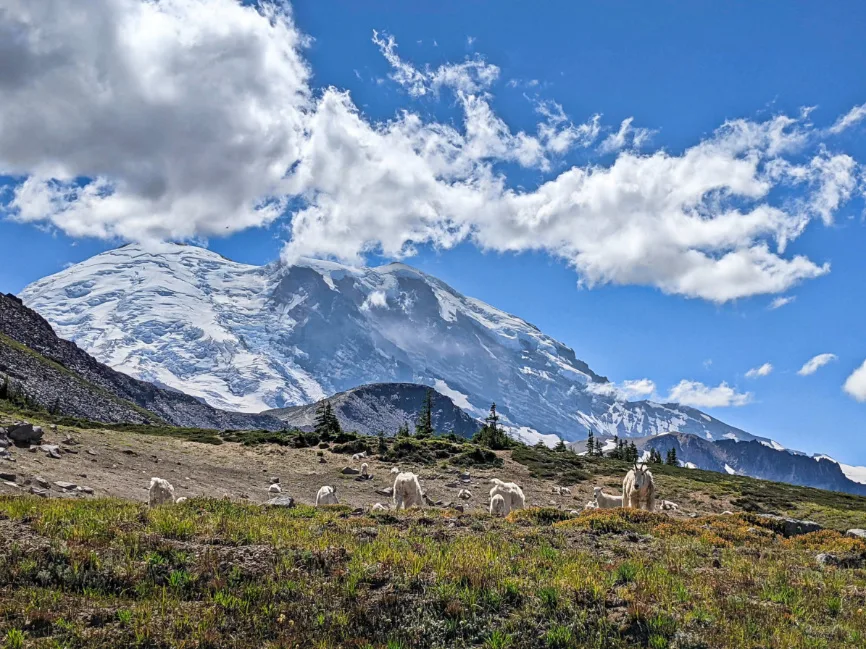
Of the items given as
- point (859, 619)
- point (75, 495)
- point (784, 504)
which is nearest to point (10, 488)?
point (75, 495)

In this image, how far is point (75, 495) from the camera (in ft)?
78.5

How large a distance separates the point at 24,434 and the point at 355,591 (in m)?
26.6

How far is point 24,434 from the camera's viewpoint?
2992 cm

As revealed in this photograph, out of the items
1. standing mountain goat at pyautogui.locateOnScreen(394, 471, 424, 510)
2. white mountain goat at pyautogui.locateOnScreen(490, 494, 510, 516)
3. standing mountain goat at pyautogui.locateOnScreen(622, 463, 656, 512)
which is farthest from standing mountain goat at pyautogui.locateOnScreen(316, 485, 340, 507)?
standing mountain goat at pyautogui.locateOnScreen(622, 463, 656, 512)

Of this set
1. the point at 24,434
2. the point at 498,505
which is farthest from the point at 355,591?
the point at 24,434

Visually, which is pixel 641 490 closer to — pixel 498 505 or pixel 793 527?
pixel 793 527

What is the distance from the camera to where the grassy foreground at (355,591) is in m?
8.89

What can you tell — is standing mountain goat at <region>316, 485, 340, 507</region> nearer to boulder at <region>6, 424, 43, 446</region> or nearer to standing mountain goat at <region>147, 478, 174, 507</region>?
standing mountain goat at <region>147, 478, 174, 507</region>

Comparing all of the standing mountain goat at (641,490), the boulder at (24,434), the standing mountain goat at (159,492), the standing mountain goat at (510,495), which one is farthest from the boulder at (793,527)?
the boulder at (24,434)

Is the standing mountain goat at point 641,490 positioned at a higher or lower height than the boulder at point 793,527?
higher

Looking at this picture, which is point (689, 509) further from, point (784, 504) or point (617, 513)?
point (617, 513)

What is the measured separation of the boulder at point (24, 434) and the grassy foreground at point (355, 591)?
18.8m

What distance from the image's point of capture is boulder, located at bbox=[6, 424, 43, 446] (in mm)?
29531

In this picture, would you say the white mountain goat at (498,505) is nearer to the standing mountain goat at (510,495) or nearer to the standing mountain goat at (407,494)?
the standing mountain goat at (510,495)
